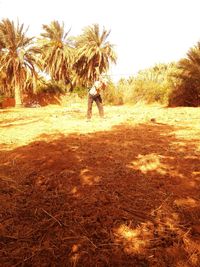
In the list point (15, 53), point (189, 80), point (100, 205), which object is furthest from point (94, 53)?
point (100, 205)

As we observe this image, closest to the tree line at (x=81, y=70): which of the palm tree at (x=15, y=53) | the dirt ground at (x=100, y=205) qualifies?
the palm tree at (x=15, y=53)

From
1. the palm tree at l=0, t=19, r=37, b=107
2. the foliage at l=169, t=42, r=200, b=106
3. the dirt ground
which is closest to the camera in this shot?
the dirt ground

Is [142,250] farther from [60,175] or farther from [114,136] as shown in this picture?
[114,136]

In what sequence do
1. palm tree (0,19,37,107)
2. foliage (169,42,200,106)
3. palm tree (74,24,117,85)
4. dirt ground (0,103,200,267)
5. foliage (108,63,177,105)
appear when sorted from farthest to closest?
palm tree (74,24,117,85), palm tree (0,19,37,107), foliage (108,63,177,105), foliage (169,42,200,106), dirt ground (0,103,200,267)

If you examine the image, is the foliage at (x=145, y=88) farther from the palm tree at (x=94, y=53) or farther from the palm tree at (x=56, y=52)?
→ the palm tree at (x=56, y=52)

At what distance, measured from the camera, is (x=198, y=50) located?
12.9 meters

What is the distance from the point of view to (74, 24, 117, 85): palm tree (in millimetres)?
22453

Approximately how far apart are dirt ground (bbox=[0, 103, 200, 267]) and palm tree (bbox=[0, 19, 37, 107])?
15.6m

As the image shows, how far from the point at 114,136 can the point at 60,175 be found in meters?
2.68

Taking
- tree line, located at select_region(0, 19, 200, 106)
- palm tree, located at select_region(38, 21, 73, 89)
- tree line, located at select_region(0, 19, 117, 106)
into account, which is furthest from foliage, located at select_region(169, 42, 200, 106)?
palm tree, located at select_region(38, 21, 73, 89)

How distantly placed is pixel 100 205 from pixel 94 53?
20838 millimetres

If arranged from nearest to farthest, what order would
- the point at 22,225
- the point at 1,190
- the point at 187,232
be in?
the point at 187,232, the point at 22,225, the point at 1,190

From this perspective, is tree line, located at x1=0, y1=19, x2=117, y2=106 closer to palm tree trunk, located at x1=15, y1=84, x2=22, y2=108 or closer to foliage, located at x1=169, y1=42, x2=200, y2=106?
palm tree trunk, located at x1=15, y1=84, x2=22, y2=108

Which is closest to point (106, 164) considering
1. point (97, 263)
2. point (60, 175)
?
point (60, 175)
